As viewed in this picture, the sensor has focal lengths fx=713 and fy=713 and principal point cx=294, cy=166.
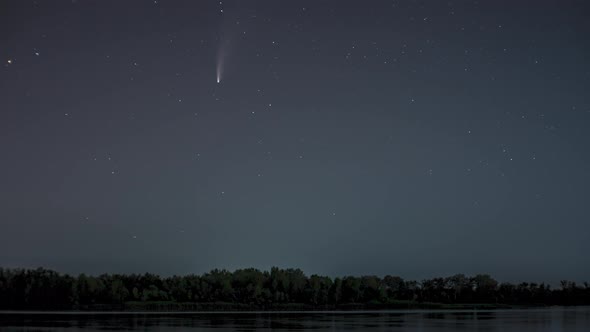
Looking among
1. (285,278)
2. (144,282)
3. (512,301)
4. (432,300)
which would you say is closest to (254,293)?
(285,278)

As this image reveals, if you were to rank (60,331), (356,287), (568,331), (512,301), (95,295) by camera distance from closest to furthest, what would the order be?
1. (60,331)
2. (568,331)
3. (95,295)
4. (356,287)
5. (512,301)

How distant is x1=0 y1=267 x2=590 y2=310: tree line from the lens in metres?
127

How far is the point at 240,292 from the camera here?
14812 centimetres

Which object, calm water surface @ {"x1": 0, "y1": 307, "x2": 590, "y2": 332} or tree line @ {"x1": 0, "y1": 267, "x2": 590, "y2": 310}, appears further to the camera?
tree line @ {"x1": 0, "y1": 267, "x2": 590, "y2": 310}

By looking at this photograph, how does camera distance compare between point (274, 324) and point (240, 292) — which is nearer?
point (274, 324)

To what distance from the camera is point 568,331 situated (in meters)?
47.8

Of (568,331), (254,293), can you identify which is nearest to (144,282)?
(254,293)

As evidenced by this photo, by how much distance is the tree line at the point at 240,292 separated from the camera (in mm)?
126938

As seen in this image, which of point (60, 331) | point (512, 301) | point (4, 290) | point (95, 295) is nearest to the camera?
point (60, 331)

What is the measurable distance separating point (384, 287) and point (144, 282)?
5991 cm

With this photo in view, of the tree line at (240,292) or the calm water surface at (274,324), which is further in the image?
the tree line at (240,292)

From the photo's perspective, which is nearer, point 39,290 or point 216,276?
point 39,290

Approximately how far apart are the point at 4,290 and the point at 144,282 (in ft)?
100

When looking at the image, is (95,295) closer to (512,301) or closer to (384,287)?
(384,287)
